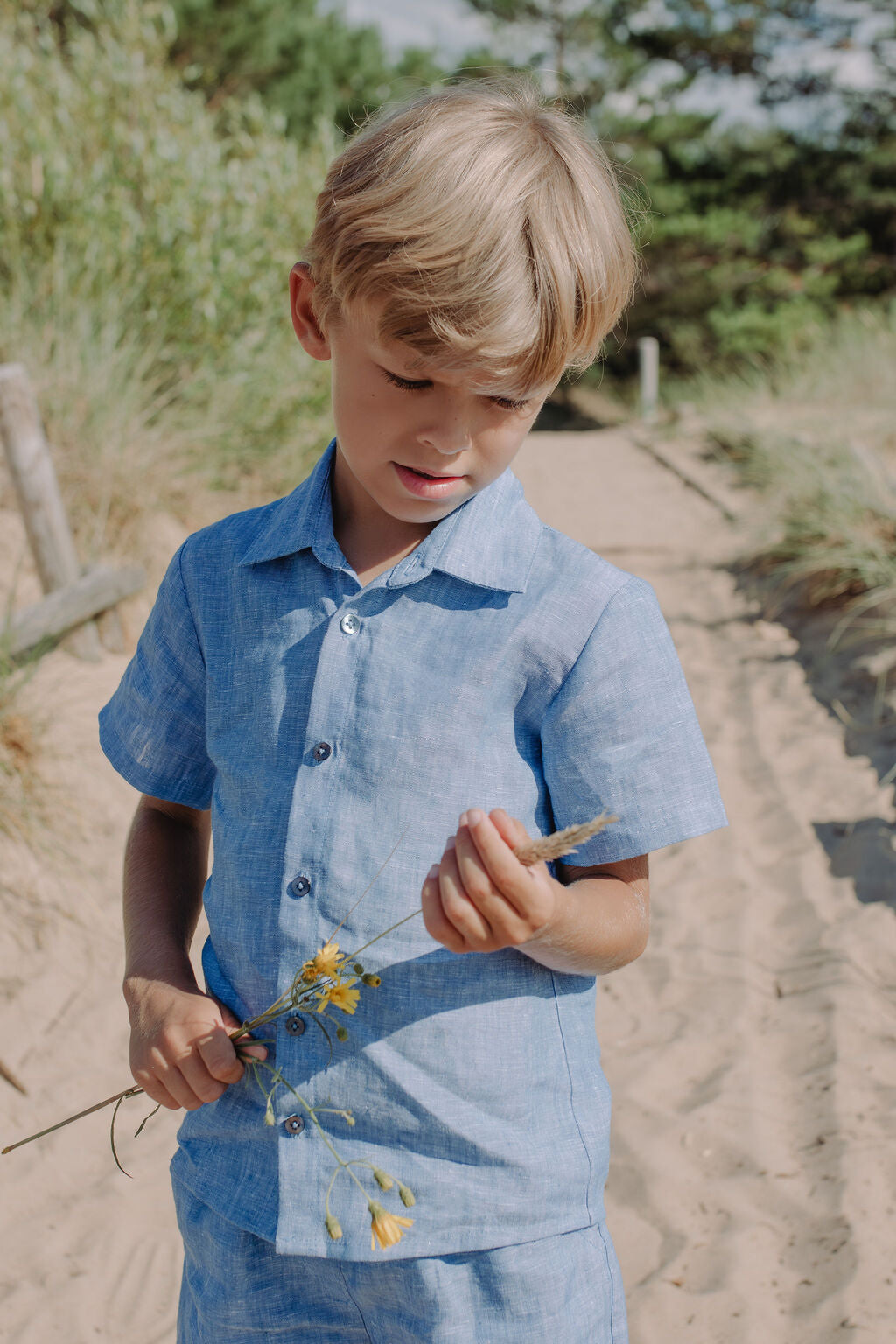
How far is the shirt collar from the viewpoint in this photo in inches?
42.8

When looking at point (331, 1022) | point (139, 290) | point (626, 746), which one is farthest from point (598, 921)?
point (139, 290)

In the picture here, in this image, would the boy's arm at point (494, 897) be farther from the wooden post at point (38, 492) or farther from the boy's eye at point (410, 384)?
the wooden post at point (38, 492)

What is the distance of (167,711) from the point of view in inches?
49.6

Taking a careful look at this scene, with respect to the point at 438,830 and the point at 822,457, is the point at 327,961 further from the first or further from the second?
the point at 822,457

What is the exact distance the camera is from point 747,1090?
110 inches

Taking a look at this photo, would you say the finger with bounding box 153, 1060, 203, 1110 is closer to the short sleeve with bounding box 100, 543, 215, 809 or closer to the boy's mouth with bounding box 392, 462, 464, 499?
the short sleeve with bounding box 100, 543, 215, 809

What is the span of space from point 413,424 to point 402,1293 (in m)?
0.84

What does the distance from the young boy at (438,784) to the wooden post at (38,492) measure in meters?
3.48

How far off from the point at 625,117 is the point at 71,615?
61.6 ft

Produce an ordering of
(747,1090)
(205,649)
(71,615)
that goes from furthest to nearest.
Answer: (71,615) → (747,1090) → (205,649)

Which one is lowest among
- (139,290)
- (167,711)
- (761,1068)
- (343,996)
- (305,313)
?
(761,1068)

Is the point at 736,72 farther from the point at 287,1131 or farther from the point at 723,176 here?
the point at 287,1131

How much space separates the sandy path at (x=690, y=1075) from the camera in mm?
2281

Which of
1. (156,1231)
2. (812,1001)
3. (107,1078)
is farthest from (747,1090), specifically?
(107,1078)
